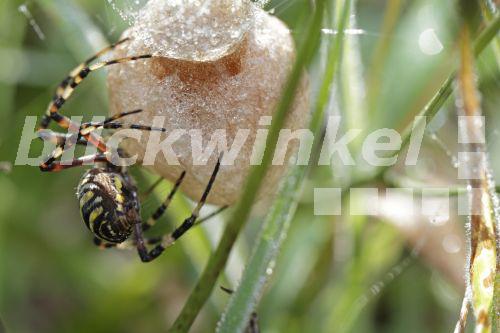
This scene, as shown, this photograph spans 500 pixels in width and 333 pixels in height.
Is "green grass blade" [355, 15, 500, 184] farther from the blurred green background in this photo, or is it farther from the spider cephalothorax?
the spider cephalothorax

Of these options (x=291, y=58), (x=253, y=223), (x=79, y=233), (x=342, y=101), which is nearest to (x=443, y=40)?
(x=342, y=101)

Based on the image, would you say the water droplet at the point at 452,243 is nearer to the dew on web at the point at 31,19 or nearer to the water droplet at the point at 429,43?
the water droplet at the point at 429,43

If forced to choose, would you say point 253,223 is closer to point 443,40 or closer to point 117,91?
point 443,40

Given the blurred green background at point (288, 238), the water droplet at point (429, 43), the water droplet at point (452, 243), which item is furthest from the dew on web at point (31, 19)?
the water droplet at point (452, 243)

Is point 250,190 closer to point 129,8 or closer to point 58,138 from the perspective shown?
point 129,8

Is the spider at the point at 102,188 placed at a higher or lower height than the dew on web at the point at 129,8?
lower

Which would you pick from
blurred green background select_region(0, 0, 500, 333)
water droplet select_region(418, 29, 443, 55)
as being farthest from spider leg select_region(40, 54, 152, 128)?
water droplet select_region(418, 29, 443, 55)

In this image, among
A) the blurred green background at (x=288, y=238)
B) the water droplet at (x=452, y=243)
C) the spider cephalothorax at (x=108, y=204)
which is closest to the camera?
the spider cephalothorax at (x=108, y=204)

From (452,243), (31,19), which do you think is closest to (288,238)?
(452,243)
